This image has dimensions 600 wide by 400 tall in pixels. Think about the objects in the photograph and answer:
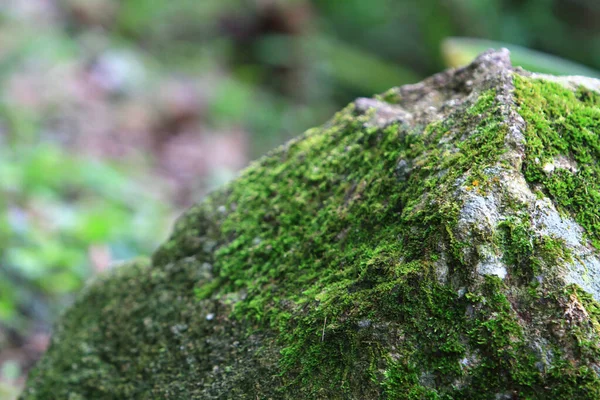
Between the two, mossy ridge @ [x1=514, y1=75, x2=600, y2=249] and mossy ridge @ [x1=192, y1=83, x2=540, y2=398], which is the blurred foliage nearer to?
mossy ridge @ [x1=192, y1=83, x2=540, y2=398]

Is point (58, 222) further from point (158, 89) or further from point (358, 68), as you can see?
point (358, 68)

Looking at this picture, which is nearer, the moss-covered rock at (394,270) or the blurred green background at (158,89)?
the moss-covered rock at (394,270)

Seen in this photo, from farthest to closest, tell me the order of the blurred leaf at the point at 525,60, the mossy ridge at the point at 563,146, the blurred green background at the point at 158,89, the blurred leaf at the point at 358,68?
the blurred leaf at the point at 358,68, the blurred green background at the point at 158,89, the blurred leaf at the point at 525,60, the mossy ridge at the point at 563,146

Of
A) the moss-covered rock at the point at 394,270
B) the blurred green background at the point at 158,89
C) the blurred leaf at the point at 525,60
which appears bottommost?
the moss-covered rock at the point at 394,270

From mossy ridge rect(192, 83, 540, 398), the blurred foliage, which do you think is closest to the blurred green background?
the blurred foliage

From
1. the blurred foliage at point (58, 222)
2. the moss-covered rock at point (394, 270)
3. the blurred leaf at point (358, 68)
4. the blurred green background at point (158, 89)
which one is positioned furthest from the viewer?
the blurred leaf at point (358, 68)

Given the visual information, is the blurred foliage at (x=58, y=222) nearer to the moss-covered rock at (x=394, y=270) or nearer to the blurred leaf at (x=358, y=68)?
the moss-covered rock at (x=394, y=270)

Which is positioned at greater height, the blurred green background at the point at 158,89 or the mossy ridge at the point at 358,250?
the blurred green background at the point at 158,89

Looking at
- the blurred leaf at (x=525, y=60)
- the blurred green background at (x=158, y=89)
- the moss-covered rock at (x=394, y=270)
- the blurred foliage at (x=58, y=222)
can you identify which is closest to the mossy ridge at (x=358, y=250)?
the moss-covered rock at (x=394, y=270)

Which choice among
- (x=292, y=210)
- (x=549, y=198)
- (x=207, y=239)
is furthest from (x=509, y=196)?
(x=207, y=239)
